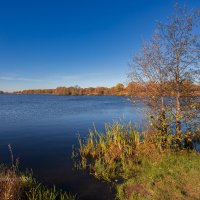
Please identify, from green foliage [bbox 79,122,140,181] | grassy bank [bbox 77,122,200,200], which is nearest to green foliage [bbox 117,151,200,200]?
grassy bank [bbox 77,122,200,200]

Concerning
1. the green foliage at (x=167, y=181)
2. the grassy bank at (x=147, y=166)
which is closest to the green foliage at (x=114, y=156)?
the grassy bank at (x=147, y=166)

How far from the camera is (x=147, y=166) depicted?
992 cm

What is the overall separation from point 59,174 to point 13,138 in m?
9.69

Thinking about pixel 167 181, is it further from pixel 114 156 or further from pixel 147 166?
Result: pixel 114 156

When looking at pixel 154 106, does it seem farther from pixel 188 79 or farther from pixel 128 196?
pixel 128 196

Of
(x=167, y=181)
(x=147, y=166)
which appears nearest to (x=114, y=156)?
(x=147, y=166)

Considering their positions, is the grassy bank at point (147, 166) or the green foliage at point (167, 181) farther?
the grassy bank at point (147, 166)

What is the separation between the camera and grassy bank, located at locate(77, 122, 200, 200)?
25.0 ft

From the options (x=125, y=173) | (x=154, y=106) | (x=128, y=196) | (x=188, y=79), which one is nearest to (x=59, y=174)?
(x=125, y=173)

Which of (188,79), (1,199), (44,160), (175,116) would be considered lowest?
(44,160)

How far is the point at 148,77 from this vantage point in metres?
12.1

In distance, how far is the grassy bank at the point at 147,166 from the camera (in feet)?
25.0

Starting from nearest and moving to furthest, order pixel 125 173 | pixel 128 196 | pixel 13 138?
pixel 128 196 < pixel 125 173 < pixel 13 138

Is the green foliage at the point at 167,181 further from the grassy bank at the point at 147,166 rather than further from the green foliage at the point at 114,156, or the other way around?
the green foliage at the point at 114,156
